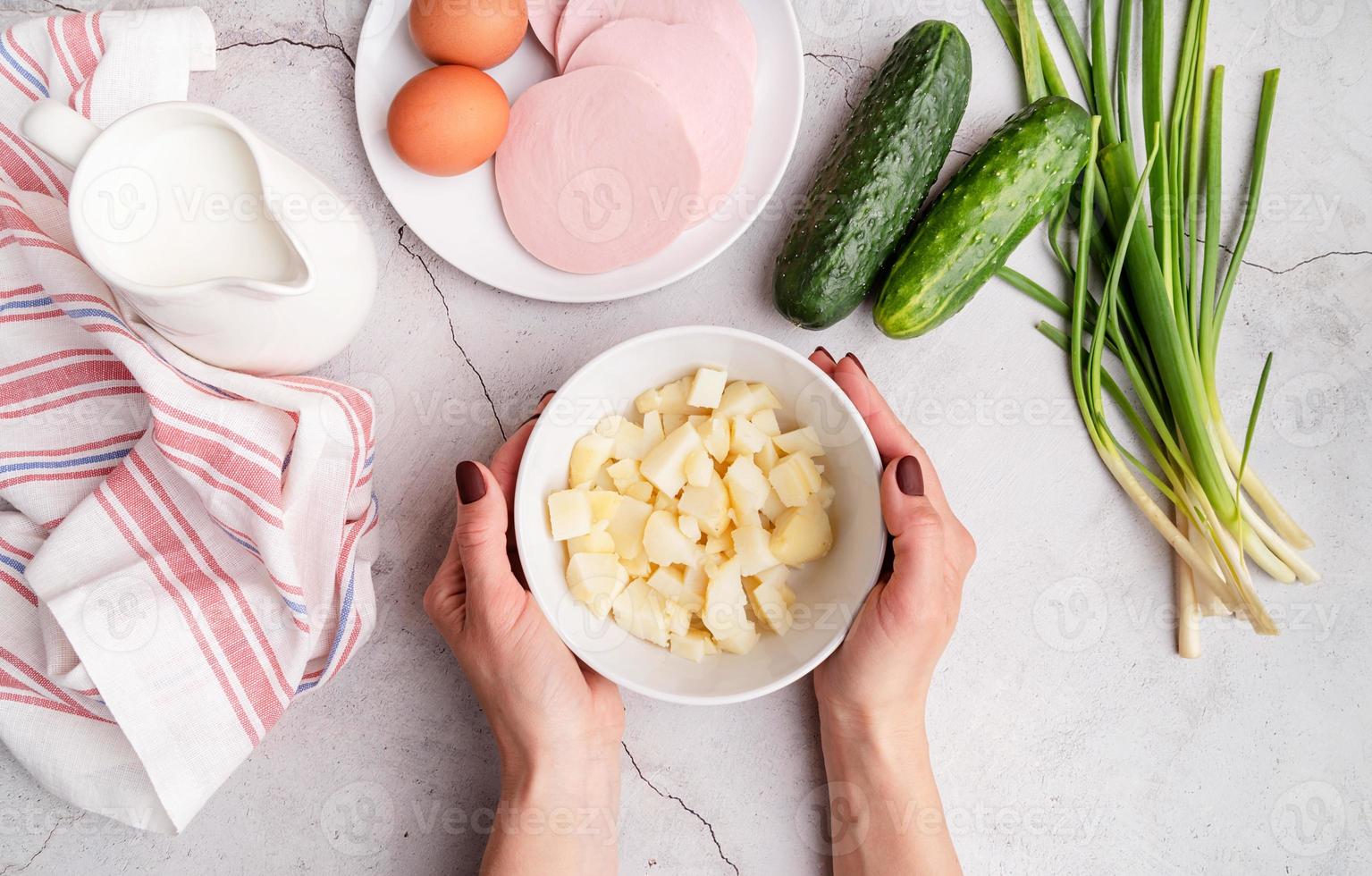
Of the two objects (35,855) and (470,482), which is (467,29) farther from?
(35,855)

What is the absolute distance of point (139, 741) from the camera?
1007 mm

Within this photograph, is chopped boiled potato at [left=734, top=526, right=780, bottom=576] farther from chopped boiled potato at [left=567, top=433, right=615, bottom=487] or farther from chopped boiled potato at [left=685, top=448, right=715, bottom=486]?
chopped boiled potato at [left=567, top=433, right=615, bottom=487]

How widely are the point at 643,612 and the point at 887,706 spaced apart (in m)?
0.34

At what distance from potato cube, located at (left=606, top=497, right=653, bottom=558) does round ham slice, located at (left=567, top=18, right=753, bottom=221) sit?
15.1 inches

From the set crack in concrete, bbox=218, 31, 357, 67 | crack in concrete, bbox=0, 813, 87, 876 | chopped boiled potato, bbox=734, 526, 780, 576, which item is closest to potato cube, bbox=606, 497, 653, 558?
chopped boiled potato, bbox=734, 526, 780, 576

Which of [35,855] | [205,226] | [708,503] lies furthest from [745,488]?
[35,855]

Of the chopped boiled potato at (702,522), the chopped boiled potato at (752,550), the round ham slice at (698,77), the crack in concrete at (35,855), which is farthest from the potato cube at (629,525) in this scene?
the crack in concrete at (35,855)

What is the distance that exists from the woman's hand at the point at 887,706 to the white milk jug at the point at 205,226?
0.63 metres

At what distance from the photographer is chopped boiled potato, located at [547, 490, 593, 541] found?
995 mm

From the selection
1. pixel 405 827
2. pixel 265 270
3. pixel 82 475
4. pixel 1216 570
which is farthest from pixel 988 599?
pixel 82 475

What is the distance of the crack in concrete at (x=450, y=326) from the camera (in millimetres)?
1183

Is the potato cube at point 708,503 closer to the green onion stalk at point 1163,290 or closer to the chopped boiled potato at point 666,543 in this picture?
the chopped boiled potato at point 666,543

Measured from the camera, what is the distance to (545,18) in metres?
1.12

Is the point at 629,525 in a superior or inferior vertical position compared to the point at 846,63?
inferior
